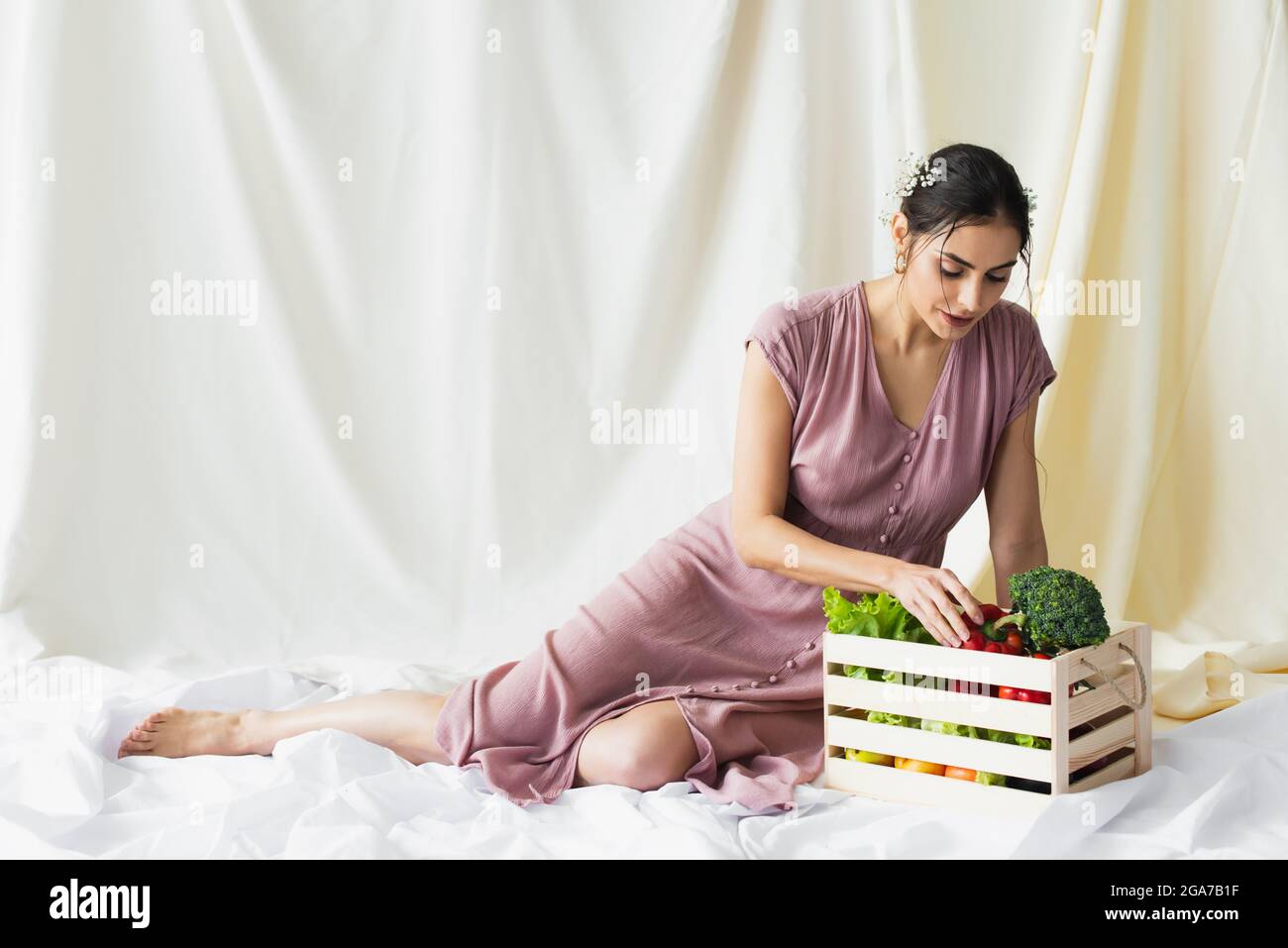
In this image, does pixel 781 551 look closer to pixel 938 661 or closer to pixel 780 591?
pixel 780 591

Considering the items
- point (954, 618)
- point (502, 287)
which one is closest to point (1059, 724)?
point (954, 618)

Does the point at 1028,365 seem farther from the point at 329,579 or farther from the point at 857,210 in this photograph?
the point at 329,579

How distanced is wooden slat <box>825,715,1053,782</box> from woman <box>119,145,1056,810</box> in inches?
4.9

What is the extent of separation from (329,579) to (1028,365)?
6.26 feet

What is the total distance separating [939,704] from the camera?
2.12 metres

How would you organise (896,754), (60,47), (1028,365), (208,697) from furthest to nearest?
1. (60,47)
2. (208,697)
3. (1028,365)
4. (896,754)

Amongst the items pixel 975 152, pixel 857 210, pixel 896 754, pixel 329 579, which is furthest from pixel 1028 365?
pixel 329 579

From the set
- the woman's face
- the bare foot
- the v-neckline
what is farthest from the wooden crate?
the bare foot

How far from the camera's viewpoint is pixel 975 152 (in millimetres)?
2189

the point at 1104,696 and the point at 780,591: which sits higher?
the point at 780,591

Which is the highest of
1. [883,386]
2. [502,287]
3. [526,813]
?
[502,287]

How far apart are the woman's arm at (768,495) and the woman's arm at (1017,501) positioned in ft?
0.99

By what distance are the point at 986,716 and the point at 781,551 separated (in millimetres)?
430

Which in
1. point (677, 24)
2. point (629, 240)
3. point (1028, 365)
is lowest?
point (1028, 365)
